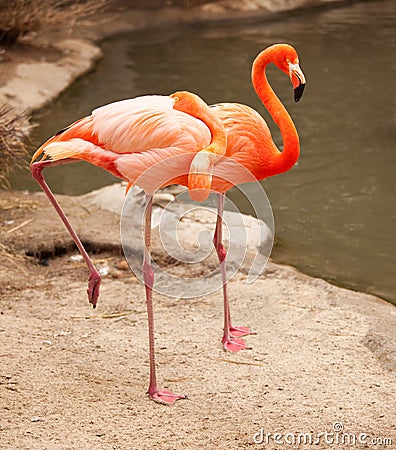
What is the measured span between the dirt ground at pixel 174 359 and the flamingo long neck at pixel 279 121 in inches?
31.8

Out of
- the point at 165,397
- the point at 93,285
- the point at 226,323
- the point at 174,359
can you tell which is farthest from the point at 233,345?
the point at 93,285

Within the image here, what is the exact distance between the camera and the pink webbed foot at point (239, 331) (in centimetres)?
362

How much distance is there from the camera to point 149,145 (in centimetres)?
300

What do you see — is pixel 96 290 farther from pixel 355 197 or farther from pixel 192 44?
pixel 192 44

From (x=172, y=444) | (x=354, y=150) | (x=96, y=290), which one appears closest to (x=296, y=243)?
(x=354, y=150)

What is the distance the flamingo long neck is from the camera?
3.39 metres

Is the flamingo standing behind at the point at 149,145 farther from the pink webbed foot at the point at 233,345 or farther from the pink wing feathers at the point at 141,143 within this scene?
the pink webbed foot at the point at 233,345

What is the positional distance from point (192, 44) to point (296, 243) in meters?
→ 6.02

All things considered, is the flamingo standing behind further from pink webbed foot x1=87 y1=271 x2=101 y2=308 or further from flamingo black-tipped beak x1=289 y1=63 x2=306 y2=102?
flamingo black-tipped beak x1=289 y1=63 x2=306 y2=102

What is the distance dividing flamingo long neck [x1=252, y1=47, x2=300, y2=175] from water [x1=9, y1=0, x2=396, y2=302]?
4.53 feet

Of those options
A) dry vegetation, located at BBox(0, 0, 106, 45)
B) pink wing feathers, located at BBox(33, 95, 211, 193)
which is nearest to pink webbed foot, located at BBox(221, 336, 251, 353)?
pink wing feathers, located at BBox(33, 95, 211, 193)

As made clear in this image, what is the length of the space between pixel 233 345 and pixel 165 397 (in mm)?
605

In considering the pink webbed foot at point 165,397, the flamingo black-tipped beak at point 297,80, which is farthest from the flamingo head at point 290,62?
the pink webbed foot at point 165,397

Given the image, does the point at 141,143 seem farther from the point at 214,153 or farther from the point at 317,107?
the point at 317,107
